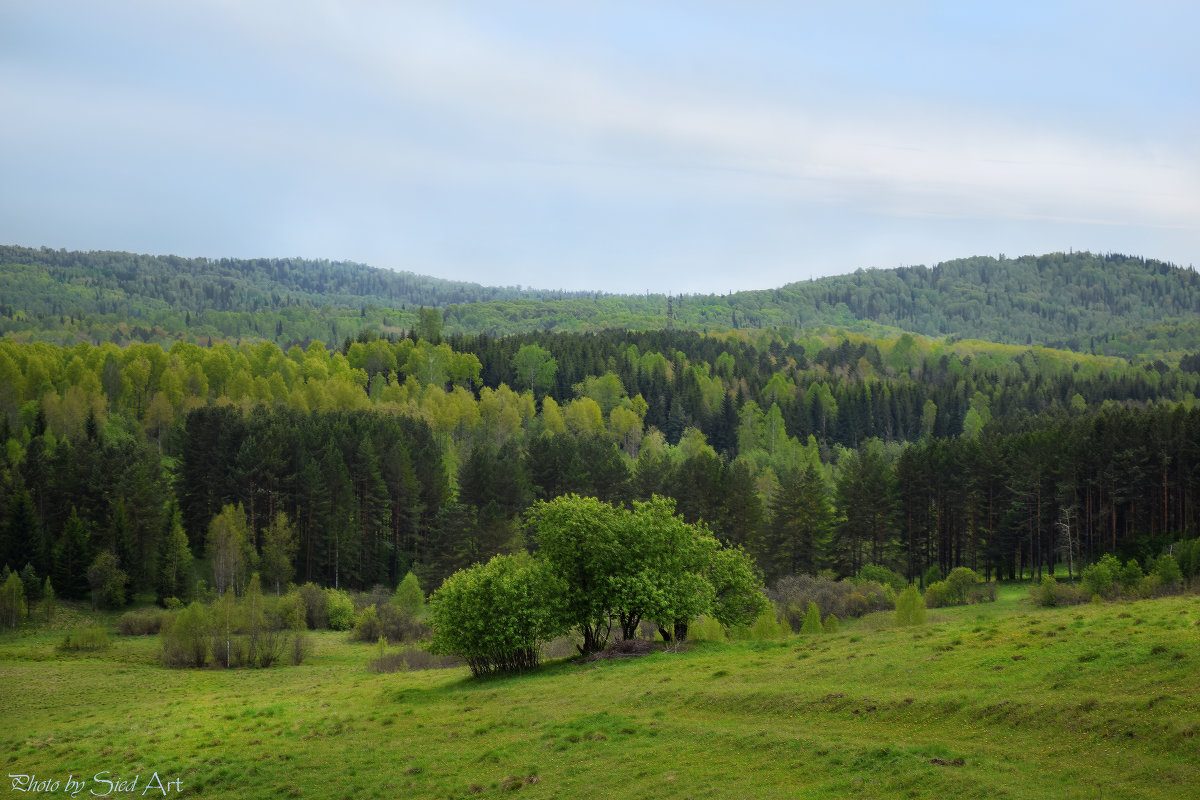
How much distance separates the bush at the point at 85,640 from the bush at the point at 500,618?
36663 mm

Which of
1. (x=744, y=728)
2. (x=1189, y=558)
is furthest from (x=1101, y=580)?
(x=744, y=728)

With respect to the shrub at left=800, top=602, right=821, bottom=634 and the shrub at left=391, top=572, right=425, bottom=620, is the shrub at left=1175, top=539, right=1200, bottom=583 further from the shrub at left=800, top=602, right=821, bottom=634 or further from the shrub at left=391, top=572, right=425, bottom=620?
the shrub at left=391, top=572, right=425, bottom=620

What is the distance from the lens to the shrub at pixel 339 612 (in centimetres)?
7694

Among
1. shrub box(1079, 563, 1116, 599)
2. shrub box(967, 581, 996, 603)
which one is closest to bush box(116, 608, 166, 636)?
shrub box(967, 581, 996, 603)

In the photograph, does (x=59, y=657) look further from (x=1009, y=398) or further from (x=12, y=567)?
Answer: (x=1009, y=398)

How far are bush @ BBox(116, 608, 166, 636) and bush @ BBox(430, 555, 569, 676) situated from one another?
43.7 meters

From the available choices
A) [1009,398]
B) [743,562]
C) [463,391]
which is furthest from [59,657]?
[1009,398]

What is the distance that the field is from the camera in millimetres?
18719

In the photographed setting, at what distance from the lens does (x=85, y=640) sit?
62906 millimetres

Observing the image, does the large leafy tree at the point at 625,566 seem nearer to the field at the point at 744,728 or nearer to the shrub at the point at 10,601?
the field at the point at 744,728

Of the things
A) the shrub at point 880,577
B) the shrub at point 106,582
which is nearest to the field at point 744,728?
the shrub at point 880,577

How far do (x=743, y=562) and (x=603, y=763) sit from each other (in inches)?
857

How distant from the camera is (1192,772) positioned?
16359 millimetres

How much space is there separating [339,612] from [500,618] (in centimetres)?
4418
